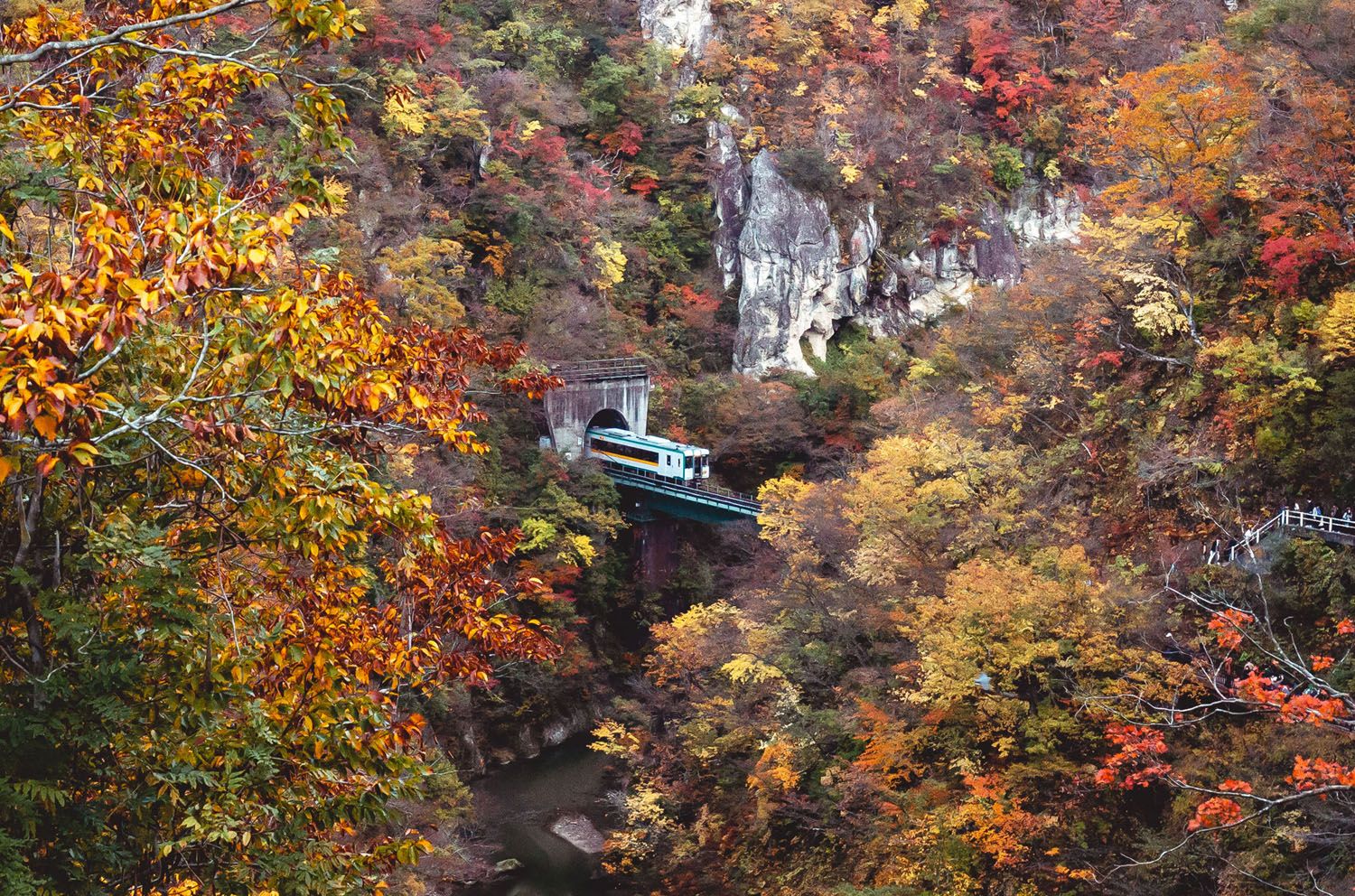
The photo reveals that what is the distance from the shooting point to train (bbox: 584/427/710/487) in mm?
28484

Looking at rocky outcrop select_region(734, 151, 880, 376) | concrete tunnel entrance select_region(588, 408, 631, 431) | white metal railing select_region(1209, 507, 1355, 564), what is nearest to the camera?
white metal railing select_region(1209, 507, 1355, 564)

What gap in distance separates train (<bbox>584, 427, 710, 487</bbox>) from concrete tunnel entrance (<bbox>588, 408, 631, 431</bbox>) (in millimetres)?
241

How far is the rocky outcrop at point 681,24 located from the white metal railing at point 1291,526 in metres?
27.2

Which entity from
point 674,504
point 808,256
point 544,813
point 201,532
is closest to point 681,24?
point 808,256

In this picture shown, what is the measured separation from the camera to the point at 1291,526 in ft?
48.9

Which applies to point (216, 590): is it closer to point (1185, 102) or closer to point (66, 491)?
point (66, 491)

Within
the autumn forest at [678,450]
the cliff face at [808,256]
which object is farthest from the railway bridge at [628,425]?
the cliff face at [808,256]

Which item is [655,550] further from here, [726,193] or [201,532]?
[201,532]

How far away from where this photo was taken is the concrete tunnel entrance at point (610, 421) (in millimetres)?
30386

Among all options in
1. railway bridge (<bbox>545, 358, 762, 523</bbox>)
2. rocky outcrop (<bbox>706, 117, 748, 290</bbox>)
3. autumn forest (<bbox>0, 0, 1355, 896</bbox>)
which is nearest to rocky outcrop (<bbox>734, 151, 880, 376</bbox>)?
autumn forest (<bbox>0, 0, 1355, 896</bbox>)

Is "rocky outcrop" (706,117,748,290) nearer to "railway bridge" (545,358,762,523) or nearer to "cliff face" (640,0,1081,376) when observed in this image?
"cliff face" (640,0,1081,376)

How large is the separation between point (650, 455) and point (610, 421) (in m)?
2.26

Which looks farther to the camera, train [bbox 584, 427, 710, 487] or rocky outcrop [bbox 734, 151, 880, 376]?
rocky outcrop [bbox 734, 151, 880, 376]

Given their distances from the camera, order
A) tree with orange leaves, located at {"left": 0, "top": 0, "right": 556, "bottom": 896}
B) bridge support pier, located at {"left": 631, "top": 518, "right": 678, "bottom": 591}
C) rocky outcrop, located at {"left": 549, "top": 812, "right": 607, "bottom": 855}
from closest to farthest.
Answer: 1. tree with orange leaves, located at {"left": 0, "top": 0, "right": 556, "bottom": 896}
2. rocky outcrop, located at {"left": 549, "top": 812, "right": 607, "bottom": 855}
3. bridge support pier, located at {"left": 631, "top": 518, "right": 678, "bottom": 591}
